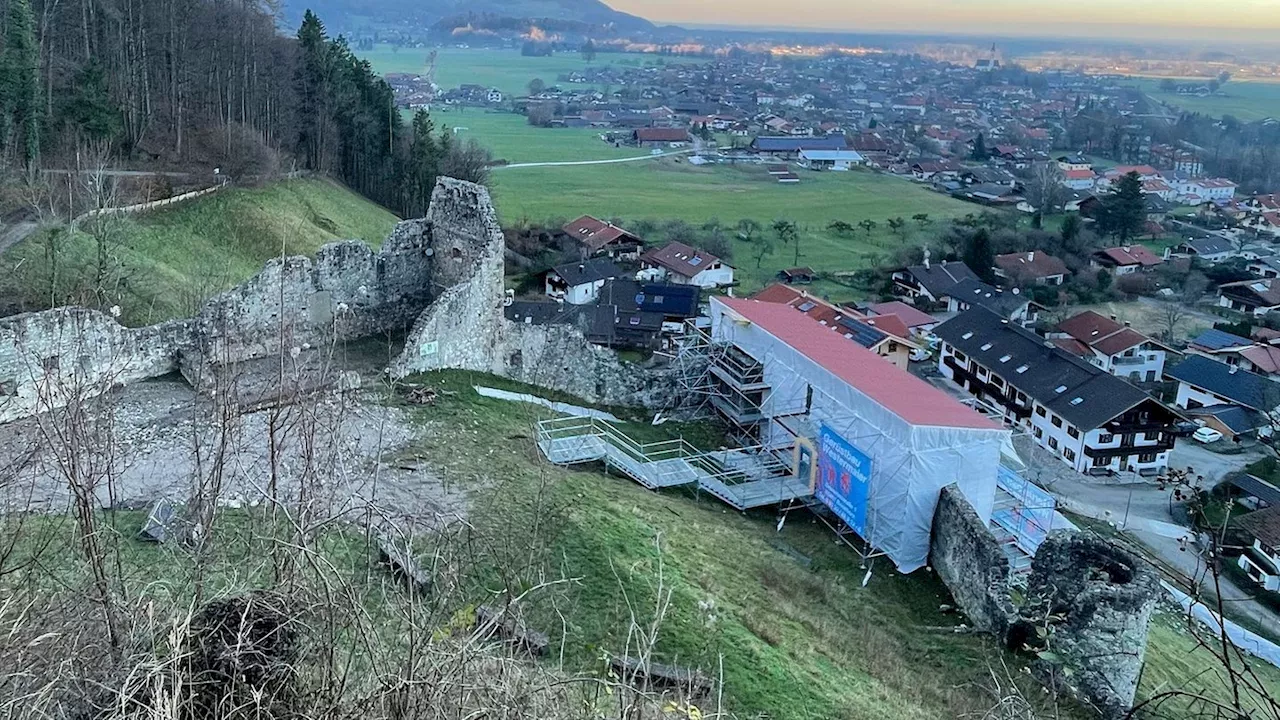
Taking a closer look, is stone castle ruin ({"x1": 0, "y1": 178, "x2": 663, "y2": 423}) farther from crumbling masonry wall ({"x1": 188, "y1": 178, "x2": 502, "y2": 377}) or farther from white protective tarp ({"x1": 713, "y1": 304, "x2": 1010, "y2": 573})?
white protective tarp ({"x1": 713, "y1": 304, "x2": 1010, "y2": 573})

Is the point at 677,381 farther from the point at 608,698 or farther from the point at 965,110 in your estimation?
the point at 965,110

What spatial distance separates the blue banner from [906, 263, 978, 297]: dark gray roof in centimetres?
3952

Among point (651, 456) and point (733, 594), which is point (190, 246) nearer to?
point (651, 456)

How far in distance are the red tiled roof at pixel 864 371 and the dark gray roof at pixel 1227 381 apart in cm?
2686

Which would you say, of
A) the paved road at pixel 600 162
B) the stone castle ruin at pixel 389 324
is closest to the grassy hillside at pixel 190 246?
the stone castle ruin at pixel 389 324

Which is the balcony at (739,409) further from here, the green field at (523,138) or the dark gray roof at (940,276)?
the green field at (523,138)

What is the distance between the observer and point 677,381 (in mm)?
19766

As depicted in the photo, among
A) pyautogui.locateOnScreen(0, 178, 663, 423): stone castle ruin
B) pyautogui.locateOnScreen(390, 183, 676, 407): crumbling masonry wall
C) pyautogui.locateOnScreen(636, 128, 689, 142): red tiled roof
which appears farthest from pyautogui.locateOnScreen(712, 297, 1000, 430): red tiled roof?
pyautogui.locateOnScreen(636, 128, 689, 142): red tiled roof

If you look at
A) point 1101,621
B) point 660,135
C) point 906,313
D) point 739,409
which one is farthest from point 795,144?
point 1101,621

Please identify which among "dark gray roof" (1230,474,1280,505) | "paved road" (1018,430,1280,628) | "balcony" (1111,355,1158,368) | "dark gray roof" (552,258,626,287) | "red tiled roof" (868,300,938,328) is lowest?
"paved road" (1018,430,1280,628)

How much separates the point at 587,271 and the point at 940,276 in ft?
67.1

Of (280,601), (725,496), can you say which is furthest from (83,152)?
(280,601)

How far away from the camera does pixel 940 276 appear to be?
179 ft

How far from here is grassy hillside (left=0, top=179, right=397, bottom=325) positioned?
2136cm
